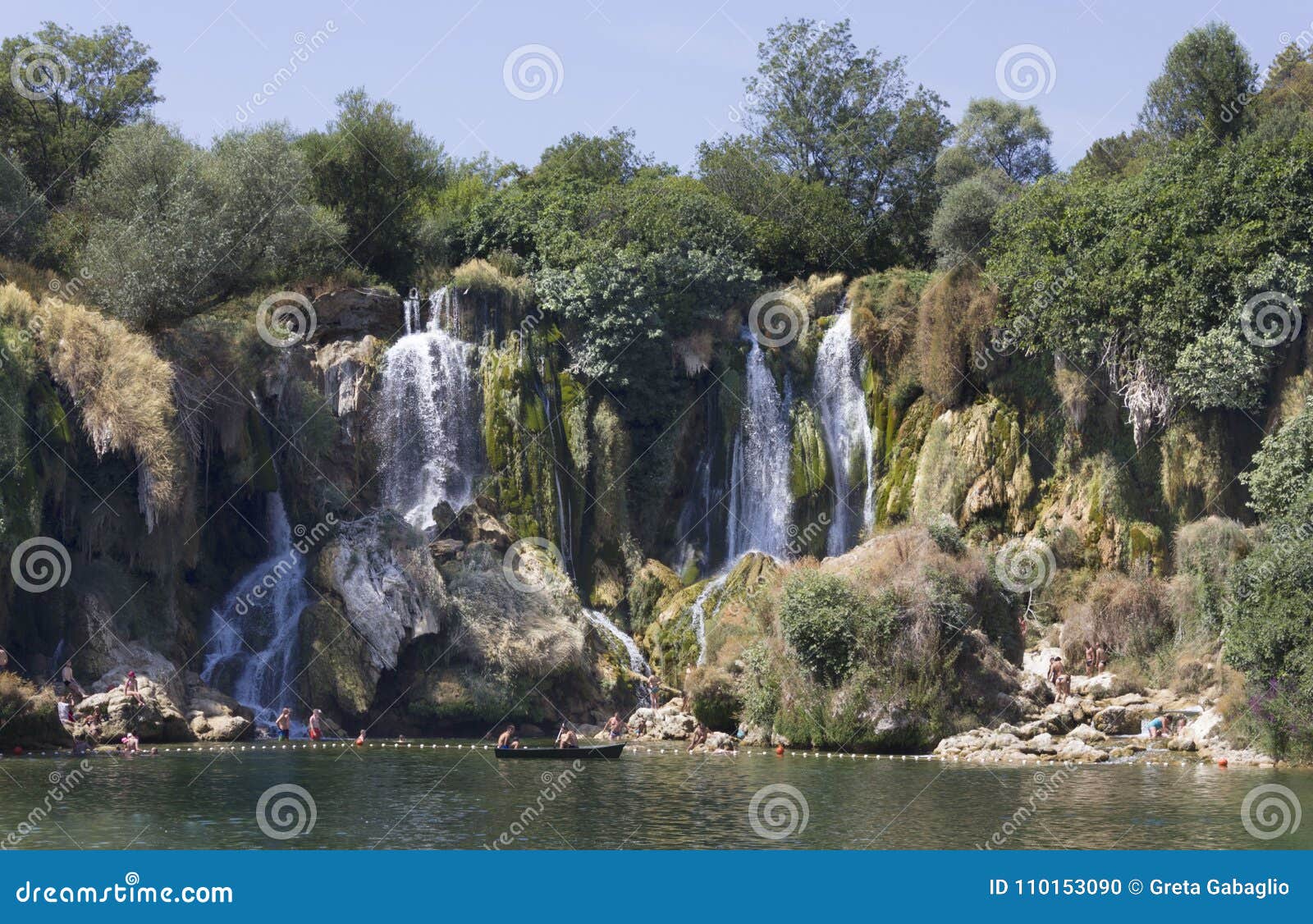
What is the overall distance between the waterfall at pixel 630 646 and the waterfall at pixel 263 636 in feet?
29.1

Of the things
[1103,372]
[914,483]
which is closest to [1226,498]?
[1103,372]

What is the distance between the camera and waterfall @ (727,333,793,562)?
52.2 meters

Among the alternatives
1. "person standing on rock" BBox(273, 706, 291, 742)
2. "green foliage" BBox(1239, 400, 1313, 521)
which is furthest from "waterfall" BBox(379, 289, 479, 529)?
"green foliage" BBox(1239, 400, 1313, 521)

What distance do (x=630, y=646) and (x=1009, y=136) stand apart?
1560 inches

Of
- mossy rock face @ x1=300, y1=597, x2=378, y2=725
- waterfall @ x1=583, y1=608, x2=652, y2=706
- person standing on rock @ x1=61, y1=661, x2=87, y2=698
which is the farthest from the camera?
waterfall @ x1=583, y1=608, x2=652, y2=706

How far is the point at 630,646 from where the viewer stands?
48.0 metres

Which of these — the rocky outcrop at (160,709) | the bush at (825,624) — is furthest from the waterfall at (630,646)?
the rocky outcrop at (160,709)

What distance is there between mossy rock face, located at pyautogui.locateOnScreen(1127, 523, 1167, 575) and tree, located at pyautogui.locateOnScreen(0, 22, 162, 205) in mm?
37809

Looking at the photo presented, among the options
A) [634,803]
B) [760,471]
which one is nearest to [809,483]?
[760,471]

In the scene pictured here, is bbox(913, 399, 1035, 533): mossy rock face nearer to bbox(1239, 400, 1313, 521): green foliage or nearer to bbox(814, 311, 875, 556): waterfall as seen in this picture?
bbox(814, 311, 875, 556): waterfall

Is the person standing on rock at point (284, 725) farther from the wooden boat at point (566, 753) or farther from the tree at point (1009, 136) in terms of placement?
the tree at point (1009, 136)

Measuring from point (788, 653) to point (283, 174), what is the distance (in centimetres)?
2373

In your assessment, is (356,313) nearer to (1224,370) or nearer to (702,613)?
(702,613)

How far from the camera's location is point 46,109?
57812 mm
